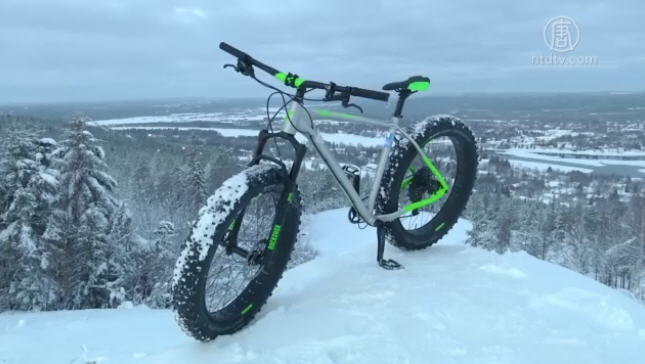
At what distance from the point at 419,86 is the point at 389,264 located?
1.55 metres

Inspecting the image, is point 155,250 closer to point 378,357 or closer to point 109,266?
point 109,266

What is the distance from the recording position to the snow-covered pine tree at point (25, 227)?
54.5ft

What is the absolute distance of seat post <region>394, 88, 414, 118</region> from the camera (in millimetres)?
3877

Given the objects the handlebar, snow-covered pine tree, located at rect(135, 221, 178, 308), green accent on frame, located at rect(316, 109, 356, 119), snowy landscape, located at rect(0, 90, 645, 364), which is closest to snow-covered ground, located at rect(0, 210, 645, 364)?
snowy landscape, located at rect(0, 90, 645, 364)

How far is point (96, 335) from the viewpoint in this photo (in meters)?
8.05

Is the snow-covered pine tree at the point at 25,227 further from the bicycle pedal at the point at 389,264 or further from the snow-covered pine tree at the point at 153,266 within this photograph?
the bicycle pedal at the point at 389,264

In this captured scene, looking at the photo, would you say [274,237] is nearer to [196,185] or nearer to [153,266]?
[153,266]

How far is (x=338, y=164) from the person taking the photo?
3502 millimetres

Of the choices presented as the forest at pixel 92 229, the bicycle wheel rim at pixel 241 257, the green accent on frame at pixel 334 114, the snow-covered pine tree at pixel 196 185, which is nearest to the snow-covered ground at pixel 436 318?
the bicycle wheel rim at pixel 241 257

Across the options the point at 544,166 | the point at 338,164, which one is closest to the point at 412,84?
the point at 338,164

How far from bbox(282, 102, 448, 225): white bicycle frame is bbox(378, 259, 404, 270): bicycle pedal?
34 cm

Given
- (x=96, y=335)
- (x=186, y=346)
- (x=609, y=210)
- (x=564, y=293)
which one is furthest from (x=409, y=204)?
(x=609, y=210)

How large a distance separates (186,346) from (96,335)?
645 centimetres

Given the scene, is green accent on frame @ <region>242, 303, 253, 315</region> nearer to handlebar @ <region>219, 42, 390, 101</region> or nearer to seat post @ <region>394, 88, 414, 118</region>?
handlebar @ <region>219, 42, 390, 101</region>
